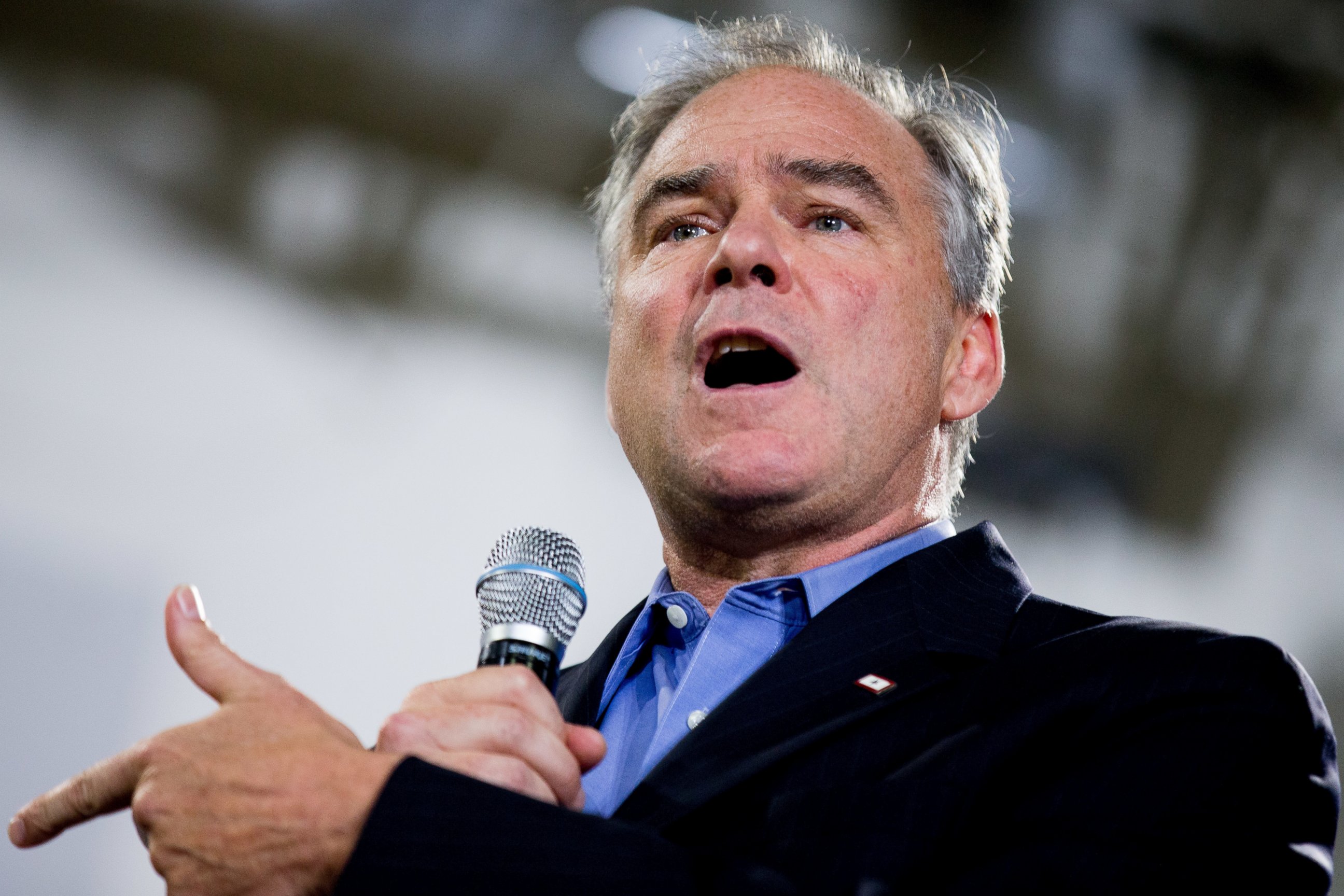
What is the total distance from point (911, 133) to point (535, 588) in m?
1.35

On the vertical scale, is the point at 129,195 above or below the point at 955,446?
above

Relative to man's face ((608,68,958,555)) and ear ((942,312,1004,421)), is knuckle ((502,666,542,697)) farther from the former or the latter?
ear ((942,312,1004,421))

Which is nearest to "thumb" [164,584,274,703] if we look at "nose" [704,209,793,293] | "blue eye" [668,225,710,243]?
"nose" [704,209,793,293]

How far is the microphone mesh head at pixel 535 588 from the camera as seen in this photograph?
3.88 feet

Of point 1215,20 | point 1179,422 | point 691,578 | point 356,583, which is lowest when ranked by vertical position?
point 691,578

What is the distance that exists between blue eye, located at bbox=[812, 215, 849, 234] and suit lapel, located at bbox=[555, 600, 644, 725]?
0.70m

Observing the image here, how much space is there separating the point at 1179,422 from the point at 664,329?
2935mm

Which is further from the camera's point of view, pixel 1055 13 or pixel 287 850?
pixel 1055 13

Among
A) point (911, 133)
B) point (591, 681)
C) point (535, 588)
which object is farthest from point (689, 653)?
point (911, 133)

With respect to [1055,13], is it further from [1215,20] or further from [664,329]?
[664,329]

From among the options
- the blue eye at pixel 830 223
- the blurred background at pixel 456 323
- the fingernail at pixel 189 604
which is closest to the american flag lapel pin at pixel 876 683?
the fingernail at pixel 189 604

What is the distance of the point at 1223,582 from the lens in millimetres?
3973

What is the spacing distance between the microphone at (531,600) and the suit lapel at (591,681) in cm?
46

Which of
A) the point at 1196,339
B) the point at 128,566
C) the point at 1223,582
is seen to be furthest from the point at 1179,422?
the point at 128,566
